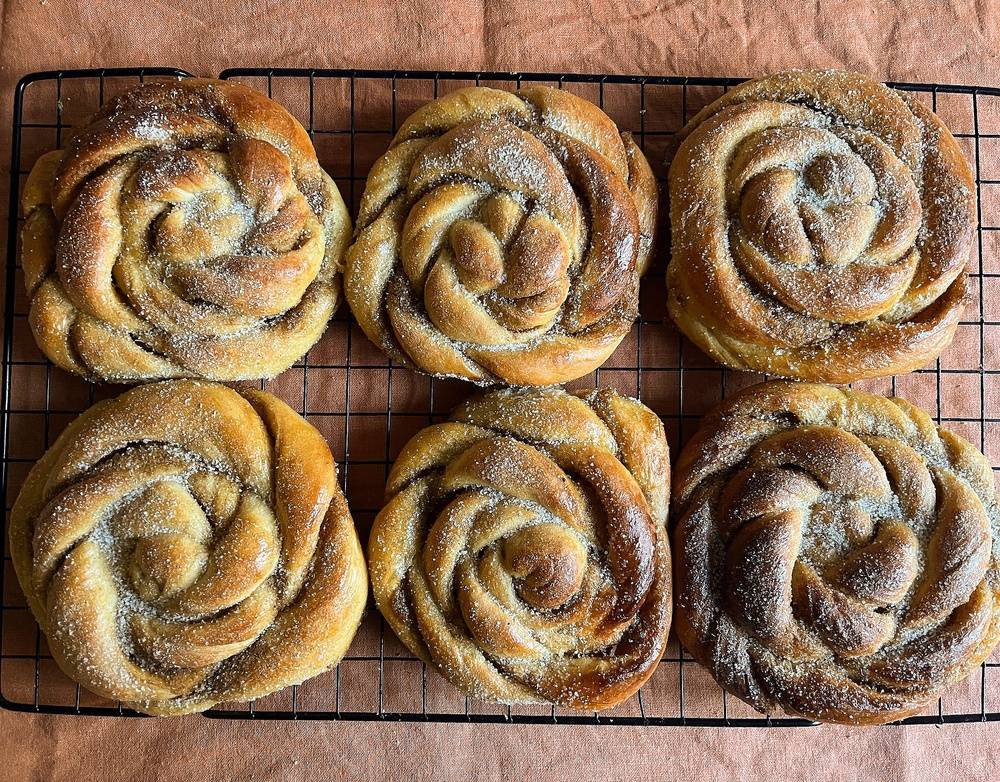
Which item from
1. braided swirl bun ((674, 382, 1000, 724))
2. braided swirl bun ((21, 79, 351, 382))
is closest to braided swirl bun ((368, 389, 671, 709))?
braided swirl bun ((674, 382, 1000, 724))

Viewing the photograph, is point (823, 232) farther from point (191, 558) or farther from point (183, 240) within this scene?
point (191, 558)

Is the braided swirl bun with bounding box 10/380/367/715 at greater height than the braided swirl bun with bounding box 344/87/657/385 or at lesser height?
lesser

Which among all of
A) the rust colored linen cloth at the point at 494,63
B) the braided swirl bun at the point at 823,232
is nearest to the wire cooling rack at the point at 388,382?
the rust colored linen cloth at the point at 494,63

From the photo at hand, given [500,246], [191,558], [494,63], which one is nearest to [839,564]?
[500,246]

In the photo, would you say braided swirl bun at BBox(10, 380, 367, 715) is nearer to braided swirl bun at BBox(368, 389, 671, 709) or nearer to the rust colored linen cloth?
braided swirl bun at BBox(368, 389, 671, 709)

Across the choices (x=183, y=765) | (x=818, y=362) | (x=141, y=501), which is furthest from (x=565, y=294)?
(x=183, y=765)

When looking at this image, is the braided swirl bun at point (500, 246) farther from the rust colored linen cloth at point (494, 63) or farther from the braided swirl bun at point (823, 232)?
the rust colored linen cloth at point (494, 63)
